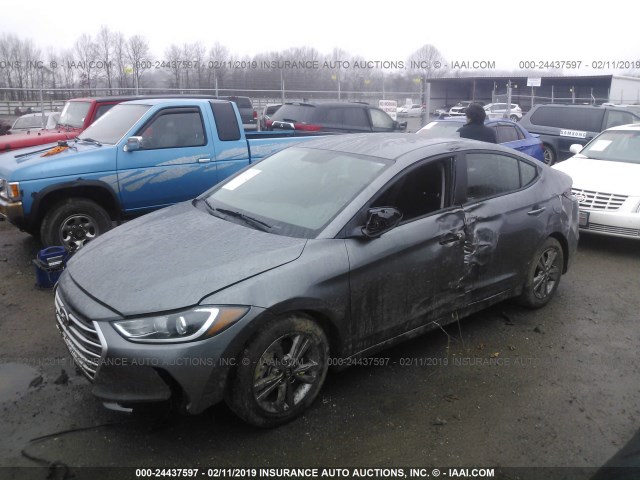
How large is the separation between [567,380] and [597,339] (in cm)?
87

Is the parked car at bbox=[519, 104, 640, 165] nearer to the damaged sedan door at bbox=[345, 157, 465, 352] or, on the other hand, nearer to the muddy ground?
the muddy ground

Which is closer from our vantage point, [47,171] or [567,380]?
[567,380]

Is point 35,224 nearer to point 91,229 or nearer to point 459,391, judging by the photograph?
point 91,229

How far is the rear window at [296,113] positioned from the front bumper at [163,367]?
353 inches

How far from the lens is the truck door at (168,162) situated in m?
6.22

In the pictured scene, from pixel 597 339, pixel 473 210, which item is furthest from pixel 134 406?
pixel 597 339

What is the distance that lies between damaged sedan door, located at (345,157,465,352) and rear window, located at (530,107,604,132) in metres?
11.1

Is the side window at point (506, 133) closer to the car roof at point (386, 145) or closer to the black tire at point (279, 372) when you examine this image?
the car roof at point (386, 145)

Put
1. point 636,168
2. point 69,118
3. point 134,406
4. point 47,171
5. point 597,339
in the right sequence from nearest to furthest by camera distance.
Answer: point 134,406 → point 597,339 → point 47,171 → point 636,168 → point 69,118

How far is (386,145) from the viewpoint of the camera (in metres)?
4.04

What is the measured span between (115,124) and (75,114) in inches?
129

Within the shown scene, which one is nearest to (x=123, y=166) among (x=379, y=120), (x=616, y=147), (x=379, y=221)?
(x=379, y=221)

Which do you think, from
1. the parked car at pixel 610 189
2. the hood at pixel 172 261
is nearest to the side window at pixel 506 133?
the parked car at pixel 610 189

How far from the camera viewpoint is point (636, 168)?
7273mm
